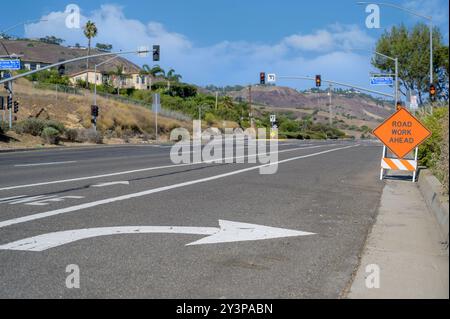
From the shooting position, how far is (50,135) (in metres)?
43.7

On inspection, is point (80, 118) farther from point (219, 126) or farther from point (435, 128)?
point (435, 128)

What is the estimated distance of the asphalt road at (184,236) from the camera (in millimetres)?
5695

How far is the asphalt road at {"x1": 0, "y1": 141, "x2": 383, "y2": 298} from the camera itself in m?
5.70

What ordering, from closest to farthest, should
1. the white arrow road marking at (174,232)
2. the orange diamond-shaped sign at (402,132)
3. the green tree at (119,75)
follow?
the white arrow road marking at (174,232), the orange diamond-shaped sign at (402,132), the green tree at (119,75)

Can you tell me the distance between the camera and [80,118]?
215 ft

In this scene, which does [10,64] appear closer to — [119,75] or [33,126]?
[33,126]

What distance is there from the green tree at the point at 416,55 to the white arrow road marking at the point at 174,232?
142ft

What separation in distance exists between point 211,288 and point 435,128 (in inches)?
471

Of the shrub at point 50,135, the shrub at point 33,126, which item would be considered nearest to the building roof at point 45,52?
the shrub at point 33,126

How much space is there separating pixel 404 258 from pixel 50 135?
4011 cm

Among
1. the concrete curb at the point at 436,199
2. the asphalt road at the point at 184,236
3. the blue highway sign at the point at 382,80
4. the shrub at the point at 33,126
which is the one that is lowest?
the asphalt road at the point at 184,236

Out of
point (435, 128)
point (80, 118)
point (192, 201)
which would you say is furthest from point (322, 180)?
point (80, 118)

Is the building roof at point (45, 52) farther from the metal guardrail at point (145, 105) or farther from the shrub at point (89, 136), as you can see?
the shrub at point (89, 136)

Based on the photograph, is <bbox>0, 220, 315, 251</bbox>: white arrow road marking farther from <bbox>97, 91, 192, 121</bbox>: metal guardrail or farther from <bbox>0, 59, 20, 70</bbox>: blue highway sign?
<bbox>97, 91, 192, 121</bbox>: metal guardrail
